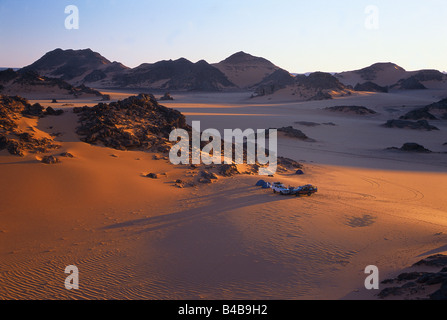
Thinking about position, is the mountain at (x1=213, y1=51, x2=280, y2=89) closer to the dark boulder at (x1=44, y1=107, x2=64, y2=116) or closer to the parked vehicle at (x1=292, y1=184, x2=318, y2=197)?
the dark boulder at (x1=44, y1=107, x2=64, y2=116)

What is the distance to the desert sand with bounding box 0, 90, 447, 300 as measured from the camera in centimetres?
588

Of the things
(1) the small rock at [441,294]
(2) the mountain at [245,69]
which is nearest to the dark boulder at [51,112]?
(1) the small rock at [441,294]

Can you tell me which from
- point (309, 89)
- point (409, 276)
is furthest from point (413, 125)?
point (309, 89)

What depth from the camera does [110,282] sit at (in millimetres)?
5910

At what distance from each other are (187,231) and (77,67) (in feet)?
349

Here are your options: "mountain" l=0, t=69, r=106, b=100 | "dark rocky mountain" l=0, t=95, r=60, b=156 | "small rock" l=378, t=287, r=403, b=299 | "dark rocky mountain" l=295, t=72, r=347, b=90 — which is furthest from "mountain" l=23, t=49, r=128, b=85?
"small rock" l=378, t=287, r=403, b=299

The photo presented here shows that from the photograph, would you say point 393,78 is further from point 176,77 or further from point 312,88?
point 176,77

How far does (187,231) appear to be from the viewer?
788 centimetres

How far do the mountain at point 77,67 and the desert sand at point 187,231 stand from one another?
3328 inches

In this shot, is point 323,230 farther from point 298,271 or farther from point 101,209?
point 101,209

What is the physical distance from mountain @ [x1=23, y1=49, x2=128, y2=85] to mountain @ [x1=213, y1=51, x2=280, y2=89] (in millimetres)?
29203

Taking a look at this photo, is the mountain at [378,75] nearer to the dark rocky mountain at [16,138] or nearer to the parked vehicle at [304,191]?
the parked vehicle at [304,191]
